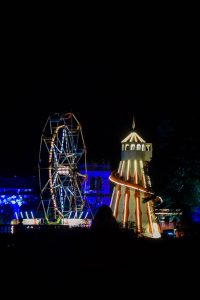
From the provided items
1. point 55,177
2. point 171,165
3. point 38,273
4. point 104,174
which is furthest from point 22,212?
point 38,273

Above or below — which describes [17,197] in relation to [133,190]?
above

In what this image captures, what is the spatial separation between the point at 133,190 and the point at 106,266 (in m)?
23.7

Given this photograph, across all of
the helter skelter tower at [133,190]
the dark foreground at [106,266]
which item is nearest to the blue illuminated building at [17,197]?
the helter skelter tower at [133,190]

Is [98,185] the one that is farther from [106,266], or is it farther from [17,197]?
[106,266]

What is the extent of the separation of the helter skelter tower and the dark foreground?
797 inches

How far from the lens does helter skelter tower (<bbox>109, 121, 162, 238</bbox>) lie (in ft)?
109

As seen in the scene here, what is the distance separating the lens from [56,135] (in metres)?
36.2

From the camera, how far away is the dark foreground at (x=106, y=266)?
32.1ft

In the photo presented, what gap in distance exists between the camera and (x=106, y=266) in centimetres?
1026

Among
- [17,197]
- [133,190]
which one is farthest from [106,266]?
[17,197]

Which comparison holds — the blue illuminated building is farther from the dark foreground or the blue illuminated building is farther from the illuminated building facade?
the dark foreground

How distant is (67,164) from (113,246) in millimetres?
26391

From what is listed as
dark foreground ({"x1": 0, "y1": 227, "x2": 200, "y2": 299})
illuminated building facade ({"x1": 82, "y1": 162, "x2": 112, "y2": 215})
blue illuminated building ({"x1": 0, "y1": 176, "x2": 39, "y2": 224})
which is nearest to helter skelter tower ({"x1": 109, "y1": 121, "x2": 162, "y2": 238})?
illuminated building facade ({"x1": 82, "y1": 162, "x2": 112, "y2": 215})

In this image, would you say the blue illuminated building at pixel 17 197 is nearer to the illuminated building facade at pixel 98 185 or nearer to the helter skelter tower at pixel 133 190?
the illuminated building facade at pixel 98 185
